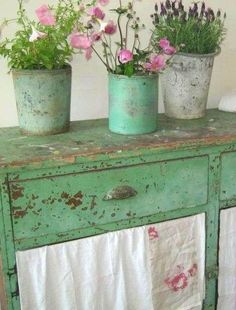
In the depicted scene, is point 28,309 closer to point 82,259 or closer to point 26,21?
point 82,259

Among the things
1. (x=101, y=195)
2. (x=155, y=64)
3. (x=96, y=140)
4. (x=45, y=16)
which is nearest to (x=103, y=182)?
(x=101, y=195)

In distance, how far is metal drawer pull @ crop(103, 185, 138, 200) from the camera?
3.54ft

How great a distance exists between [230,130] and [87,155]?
497mm

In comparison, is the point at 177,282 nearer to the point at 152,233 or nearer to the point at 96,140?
the point at 152,233

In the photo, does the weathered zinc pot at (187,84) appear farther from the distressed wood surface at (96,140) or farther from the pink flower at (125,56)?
the pink flower at (125,56)

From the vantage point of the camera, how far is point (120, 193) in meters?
1.08

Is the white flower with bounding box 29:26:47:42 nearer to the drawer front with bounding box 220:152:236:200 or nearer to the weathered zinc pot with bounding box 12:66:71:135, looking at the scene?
the weathered zinc pot with bounding box 12:66:71:135

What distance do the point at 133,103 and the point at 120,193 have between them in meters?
0.27

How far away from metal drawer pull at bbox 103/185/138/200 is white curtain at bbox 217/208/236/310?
35 centimetres

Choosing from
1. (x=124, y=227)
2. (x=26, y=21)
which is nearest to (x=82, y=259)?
(x=124, y=227)

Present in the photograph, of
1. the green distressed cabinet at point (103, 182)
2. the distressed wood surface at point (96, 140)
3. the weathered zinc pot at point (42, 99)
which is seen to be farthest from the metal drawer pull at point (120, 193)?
the weathered zinc pot at point (42, 99)

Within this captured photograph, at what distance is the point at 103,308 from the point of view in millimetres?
1159

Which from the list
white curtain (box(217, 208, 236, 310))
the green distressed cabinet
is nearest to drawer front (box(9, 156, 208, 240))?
the green distressed cabinet

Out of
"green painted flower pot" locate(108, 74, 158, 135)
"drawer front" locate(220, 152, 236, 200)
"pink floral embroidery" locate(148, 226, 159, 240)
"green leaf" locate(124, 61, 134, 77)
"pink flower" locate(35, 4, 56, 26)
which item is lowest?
"pink floral embroidery" locate(148, 226, 159, 240)
